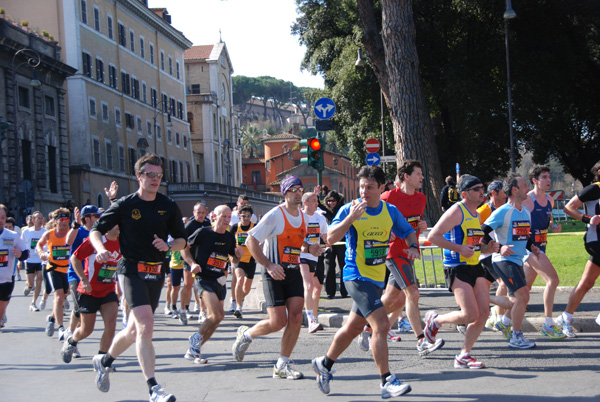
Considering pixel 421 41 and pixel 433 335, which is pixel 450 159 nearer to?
pixel 421 41

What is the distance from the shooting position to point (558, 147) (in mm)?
39219

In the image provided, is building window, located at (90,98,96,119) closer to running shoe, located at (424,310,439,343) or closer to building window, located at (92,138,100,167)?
building window, located at (92,138,100,167)

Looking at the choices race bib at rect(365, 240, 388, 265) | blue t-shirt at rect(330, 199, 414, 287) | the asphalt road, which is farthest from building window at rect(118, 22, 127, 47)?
race bib at rect(365, 240, 388, 265)

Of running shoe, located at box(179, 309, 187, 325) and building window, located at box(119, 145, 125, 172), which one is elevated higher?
building window, located at box(119, 145, 125, 172)

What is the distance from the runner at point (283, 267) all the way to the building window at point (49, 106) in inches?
1465

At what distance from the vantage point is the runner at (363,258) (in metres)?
6.36

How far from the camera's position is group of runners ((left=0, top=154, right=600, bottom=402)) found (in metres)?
6.57

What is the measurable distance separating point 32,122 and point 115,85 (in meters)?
14.3

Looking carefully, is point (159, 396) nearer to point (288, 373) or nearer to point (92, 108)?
point (288, 373)

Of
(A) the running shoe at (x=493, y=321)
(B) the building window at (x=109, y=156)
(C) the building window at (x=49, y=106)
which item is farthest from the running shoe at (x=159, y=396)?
(B) the building window at (x=109, y=156)

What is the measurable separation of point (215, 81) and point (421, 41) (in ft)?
179

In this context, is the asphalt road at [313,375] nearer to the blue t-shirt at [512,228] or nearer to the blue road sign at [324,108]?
the blue t-shirt at [512,228]

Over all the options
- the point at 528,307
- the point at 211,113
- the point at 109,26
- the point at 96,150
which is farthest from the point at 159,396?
the point at 211,113

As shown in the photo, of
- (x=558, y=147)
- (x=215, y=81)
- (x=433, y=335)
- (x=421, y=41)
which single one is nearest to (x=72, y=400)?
(x=433, y=335)
